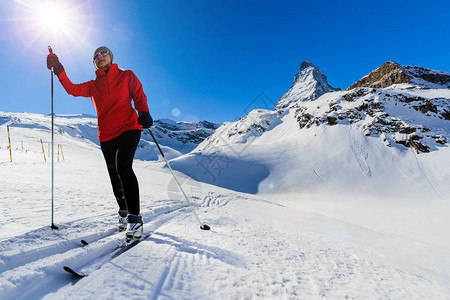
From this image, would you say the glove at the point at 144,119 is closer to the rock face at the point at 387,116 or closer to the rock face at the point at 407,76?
the rock face at the point at 387,116

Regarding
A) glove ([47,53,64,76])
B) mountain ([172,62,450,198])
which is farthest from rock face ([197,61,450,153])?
glove ([47,53,64,76])

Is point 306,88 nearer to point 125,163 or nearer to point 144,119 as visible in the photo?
point 144,119

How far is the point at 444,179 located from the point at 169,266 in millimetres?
29335

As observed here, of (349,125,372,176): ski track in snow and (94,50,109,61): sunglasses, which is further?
(349,125,372,176): ski track in snow

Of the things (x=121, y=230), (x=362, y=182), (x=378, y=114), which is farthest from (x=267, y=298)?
(x=378, y=114)

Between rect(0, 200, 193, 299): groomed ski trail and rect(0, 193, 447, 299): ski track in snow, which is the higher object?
rect(0, 200, 193, 299): groomed ski trail

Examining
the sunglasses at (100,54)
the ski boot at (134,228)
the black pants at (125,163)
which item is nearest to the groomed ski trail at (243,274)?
the ski boot at (134,228)

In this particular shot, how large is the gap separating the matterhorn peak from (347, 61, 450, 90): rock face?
4747 centimetres

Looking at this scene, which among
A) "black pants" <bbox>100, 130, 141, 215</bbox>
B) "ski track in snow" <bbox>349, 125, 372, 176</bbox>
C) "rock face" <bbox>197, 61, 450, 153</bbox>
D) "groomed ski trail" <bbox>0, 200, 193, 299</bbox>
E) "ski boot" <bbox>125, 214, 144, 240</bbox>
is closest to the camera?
"groomed ski trail" <bbox>0, 200, 193, 299</bbox>

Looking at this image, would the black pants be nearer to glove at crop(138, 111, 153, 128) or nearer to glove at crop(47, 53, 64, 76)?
glove at crop(138, 111, 153, 128)

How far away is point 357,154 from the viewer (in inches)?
965

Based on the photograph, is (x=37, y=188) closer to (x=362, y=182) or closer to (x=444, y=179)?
(x=362, y=182)

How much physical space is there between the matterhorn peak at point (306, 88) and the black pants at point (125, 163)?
365 feet

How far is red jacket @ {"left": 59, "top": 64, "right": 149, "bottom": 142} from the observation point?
2.39m
